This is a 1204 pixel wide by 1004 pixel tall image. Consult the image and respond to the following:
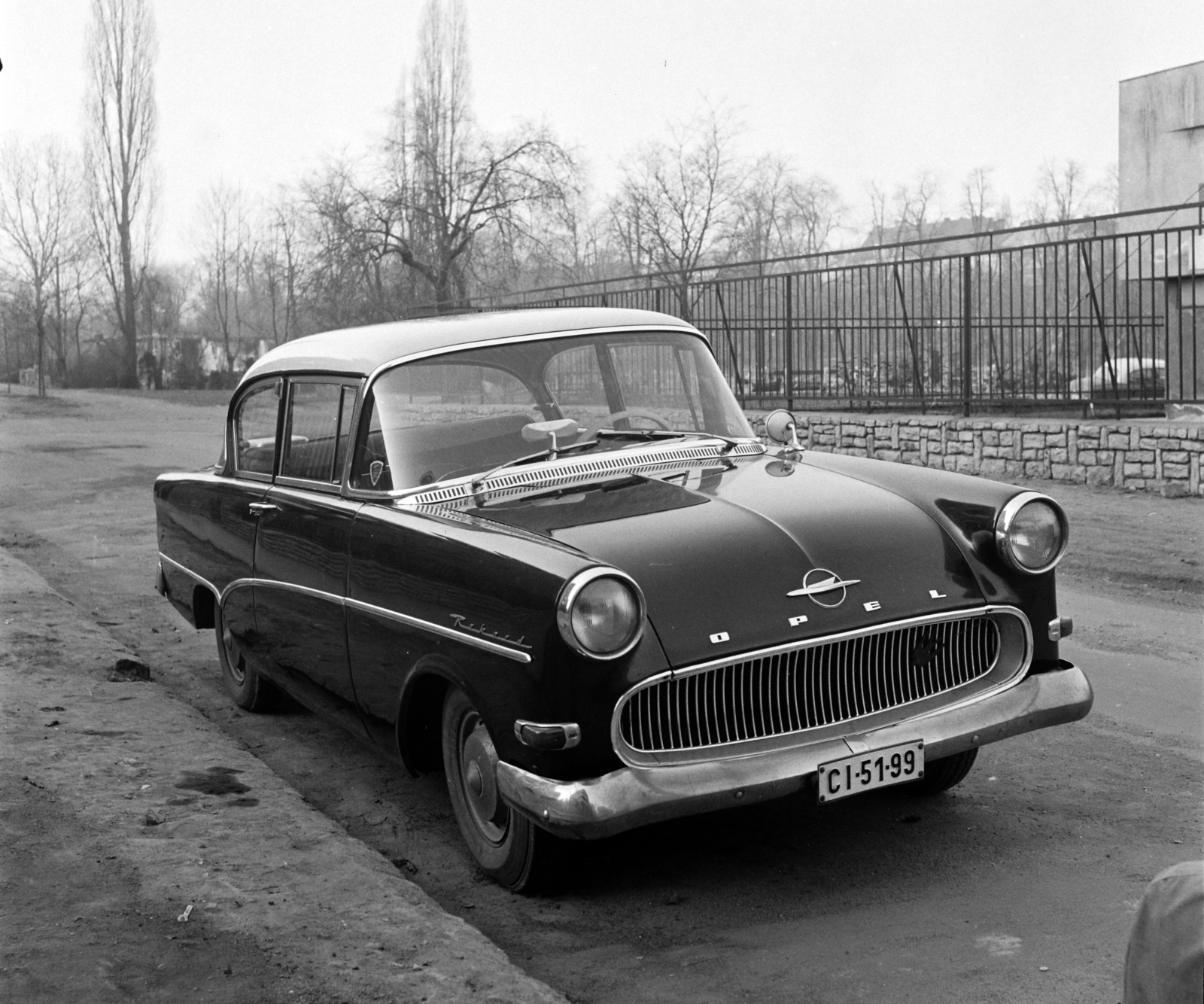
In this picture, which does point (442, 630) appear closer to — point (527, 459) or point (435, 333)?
point (527, 459)

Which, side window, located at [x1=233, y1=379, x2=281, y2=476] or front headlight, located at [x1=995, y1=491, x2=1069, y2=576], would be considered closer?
front headlight, located at [x1=995, y1=491, x2=1069, y2=576]

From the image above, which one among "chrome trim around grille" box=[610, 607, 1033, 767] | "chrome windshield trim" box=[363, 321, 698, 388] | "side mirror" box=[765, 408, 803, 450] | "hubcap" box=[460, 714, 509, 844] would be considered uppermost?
"chrome windshield trim" box=[363, 321, 698, 388]

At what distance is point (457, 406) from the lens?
4586 millimetres

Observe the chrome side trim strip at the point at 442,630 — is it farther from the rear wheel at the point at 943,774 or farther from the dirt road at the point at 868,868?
the rear wheel at the point at 943,774

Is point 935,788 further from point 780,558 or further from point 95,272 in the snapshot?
point 95,272

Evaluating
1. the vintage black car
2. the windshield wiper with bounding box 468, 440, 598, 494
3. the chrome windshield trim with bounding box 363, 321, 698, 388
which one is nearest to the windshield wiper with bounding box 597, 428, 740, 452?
the vintage black car

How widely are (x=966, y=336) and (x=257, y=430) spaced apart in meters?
10.8

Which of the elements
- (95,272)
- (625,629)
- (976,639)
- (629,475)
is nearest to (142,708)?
(629,475)

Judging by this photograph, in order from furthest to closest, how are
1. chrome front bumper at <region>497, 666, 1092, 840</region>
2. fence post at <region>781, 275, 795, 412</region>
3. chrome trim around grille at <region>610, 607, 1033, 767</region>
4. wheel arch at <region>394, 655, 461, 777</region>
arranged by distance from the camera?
fence post at <region>781, 275, 795, 412</region>, wheel arch at <region>394, 655, 461, 777</region>, chrome trim around grille at <region>610, 607, 1033, 767</region>, chrome front bumper at <region>497, 666, 1092, 840</region>

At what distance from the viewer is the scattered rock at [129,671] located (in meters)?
6.11

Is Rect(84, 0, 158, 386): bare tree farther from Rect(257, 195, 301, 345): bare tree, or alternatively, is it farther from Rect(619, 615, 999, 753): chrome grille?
Rect(619, 615, 999, 753): chrome grille

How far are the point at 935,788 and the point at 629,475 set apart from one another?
4.69 ft

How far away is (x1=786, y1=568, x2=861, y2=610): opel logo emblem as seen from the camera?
351 centimetres

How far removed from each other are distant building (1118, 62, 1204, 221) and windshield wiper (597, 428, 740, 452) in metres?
30.0
